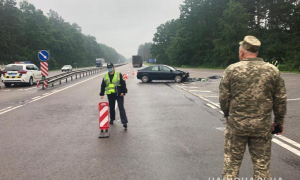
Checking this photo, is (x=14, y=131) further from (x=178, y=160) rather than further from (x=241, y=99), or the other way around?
(x=241, y=99)

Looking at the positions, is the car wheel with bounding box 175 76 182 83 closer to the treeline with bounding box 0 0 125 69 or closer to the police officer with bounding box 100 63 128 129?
the police officer with bounding box 100 63 128 129

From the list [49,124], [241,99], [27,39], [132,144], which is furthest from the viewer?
[27,39]

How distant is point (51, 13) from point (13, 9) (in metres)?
42.5

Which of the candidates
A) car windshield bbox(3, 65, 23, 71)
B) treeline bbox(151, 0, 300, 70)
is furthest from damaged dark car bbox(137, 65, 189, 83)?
treeline bbox(151, 0, 300, 70)

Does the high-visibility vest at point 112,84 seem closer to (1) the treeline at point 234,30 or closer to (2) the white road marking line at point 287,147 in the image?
(2) the white road marking line at point 287,147

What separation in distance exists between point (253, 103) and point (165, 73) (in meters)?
19.0

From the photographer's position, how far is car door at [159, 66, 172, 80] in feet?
70.9

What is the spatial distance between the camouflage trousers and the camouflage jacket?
0.35 ft

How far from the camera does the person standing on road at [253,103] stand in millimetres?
2836

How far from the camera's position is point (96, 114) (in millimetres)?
8898

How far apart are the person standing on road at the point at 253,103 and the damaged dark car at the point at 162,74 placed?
60.9 ft

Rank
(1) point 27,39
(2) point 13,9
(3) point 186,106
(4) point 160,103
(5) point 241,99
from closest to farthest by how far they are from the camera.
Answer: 1. (5) point 241,99
2. (3) point 186,106
3. (4) point 160,103
4. (2) point 13,9
5. (1) point 27,39

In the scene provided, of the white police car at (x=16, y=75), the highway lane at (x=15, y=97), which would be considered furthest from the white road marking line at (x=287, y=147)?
the white police car at (x=16, y=75)

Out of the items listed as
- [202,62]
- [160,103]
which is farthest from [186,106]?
[202,62]
